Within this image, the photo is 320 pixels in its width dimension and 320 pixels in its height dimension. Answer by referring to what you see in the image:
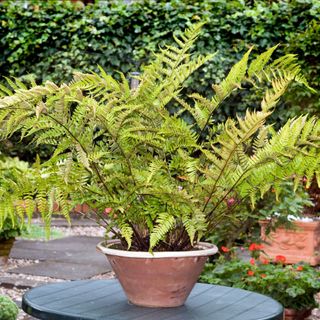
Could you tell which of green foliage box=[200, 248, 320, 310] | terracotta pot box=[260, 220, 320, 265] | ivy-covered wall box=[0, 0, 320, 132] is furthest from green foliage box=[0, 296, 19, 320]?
ivy-covered wall box=[0, 0, 320, 132]

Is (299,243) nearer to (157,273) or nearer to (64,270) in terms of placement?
(64,270)

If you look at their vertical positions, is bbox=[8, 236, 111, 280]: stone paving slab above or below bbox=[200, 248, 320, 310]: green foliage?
below

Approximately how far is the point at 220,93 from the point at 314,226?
475cm

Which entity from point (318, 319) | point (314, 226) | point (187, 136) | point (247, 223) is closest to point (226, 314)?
point (187, 136)

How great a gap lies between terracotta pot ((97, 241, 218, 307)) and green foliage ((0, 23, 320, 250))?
0.21ft

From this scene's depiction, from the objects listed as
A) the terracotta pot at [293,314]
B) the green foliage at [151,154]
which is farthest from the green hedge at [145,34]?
the green foliage at [151,154]

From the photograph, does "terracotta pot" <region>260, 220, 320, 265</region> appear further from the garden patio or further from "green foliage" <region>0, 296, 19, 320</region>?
the garden patio

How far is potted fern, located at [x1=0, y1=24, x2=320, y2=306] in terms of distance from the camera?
85.7 inches

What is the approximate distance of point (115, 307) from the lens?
2430 millimetres

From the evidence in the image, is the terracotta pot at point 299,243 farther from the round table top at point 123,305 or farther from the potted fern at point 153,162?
the potted fern at point 153,162

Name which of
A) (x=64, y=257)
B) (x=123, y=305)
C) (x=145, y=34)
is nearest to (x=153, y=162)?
(x=123, y=305)

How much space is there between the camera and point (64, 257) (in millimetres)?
7078

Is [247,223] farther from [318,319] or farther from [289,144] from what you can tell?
[289,144]

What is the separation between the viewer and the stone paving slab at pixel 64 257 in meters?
6.29
